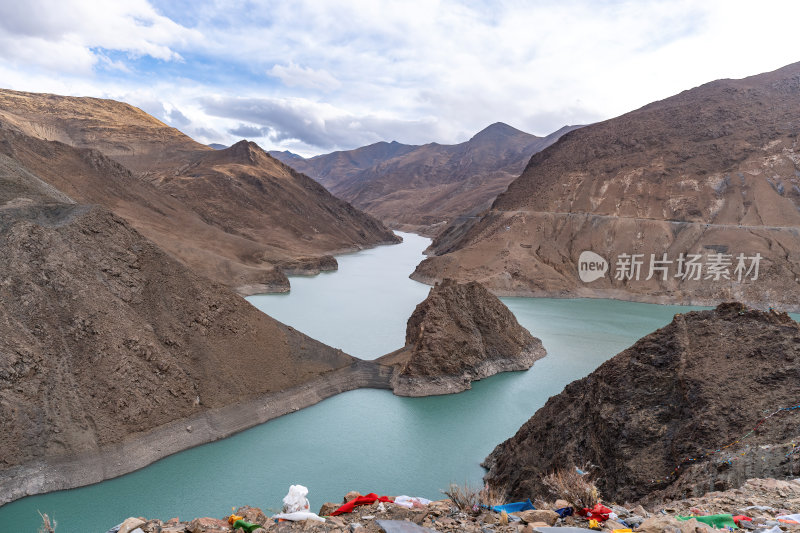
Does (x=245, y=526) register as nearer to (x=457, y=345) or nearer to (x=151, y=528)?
(x=151, y=528)

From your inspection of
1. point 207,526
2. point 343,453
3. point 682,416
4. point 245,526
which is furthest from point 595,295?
point 207,526

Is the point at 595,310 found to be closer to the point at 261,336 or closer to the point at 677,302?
the point at 677,302

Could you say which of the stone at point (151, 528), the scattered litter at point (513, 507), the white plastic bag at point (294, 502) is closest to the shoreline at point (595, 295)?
the scattered litter at point (513, 507)

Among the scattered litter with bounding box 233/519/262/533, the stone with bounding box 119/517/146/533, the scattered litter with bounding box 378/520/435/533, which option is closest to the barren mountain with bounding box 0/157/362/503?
the stone with bounding box 119/517/146/533

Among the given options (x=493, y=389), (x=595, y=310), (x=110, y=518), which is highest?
(x=595, y=310)

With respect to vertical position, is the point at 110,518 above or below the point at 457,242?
below

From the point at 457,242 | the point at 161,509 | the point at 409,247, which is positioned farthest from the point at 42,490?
the point at 409,247
